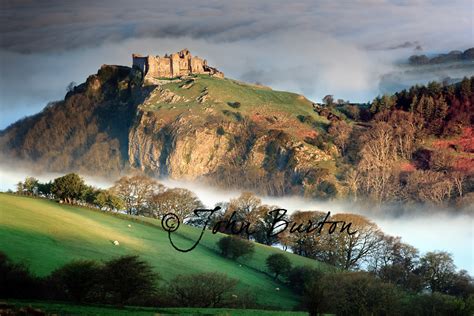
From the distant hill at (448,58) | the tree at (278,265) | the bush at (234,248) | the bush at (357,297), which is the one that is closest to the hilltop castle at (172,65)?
the distant hill at (448,58)

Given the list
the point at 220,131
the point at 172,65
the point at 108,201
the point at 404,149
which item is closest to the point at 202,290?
the point at 108,201

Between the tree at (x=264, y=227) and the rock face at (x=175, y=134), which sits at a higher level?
the rock face at (x=175, y=134)

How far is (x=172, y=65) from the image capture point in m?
96.4

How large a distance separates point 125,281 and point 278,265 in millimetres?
15216

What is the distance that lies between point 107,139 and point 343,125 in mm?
26770

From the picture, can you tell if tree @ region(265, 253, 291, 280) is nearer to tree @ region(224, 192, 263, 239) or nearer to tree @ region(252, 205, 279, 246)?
tree @ region(224, 192, 263, 239)

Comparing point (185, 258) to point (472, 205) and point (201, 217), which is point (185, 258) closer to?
point (201, 217)

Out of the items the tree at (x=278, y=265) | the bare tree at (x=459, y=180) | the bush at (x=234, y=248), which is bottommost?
the tree at (x=278, y=265)

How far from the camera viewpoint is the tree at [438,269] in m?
41.8

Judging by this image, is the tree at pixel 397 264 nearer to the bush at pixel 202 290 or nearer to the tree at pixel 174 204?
the bush at pixel 202 290

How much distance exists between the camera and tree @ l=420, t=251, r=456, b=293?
41.8 meters

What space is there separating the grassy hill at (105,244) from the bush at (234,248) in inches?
23.1

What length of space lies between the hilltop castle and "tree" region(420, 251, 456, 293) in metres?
53.5

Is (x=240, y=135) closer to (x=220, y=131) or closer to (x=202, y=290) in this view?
(x=220, y=131)
